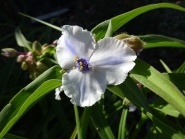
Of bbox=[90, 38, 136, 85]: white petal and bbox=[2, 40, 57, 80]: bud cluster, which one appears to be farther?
bbox=[2, 40, 57, 80]: bud cluster

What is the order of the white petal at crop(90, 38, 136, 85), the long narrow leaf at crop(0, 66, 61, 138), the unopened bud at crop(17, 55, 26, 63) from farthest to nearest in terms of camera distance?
the unopened bud at crop(17, 55, 26, 63) < the long narrow leaf at crop(0, 66, 61, 138) < the white petal at crop(90, 38, 136, 85)

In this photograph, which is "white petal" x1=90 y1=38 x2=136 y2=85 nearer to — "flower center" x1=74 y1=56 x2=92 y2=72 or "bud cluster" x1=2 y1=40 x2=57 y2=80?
"flower center" x1=74 y1=56 x2=92 y2=72

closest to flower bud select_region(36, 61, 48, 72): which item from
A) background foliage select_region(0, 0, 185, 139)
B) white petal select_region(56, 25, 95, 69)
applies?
background foliage select_region(0, 0, 185, 139)

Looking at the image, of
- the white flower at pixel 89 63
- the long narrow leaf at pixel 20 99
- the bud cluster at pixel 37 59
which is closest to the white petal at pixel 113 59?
the white flower at pixel 89 63

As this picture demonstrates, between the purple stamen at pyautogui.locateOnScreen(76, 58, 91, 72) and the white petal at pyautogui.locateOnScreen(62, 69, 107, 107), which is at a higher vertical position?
the purple stamen at pyautogui.locateOnScreen(76, 58, 91, 72)

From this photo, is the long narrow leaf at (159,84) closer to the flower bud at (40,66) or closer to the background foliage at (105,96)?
the background foliage at (105,96)

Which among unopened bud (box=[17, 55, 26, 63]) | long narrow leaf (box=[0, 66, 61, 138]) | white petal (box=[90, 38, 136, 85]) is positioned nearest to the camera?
white petal (box=[90, 38, 136, 85])

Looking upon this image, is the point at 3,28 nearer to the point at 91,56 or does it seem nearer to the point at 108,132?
the point at 108,132
